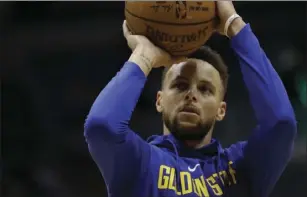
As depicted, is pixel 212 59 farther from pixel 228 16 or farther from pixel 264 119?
pixel 264 119

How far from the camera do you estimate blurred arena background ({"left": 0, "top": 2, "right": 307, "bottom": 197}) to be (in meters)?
3.38

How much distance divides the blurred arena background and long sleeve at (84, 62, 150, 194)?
5.86ft

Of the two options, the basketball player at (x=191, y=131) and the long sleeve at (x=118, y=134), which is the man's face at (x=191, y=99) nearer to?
the basketball player at (x=191, y=131)

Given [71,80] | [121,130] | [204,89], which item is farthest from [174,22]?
[71,80]

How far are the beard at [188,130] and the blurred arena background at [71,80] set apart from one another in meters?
1.62

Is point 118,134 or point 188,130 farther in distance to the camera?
point 188,130

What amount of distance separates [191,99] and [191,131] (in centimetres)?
9

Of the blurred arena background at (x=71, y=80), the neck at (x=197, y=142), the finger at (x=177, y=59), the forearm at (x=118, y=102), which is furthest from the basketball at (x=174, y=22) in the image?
the blurred arena background at (x=71, y=80)

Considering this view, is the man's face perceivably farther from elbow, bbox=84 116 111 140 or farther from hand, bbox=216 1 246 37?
elbow, bbox=84 116 111 140

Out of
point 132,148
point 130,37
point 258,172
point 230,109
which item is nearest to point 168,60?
point 130,37

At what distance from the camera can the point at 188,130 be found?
1625mm

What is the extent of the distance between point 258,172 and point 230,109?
189 centimetres

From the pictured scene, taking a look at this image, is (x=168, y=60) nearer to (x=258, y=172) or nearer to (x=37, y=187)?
(x=258, y=172)

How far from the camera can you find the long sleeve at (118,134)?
1420 millimetres
